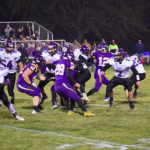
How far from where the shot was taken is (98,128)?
22.9 ft

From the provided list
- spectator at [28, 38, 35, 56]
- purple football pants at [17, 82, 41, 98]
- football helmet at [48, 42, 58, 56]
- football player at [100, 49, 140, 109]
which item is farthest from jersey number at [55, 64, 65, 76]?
spectator at [28, 38, 35, 56]

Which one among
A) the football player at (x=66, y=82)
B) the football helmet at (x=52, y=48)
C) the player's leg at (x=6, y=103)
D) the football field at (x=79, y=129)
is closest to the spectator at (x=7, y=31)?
the football field at (x=79, y=129)

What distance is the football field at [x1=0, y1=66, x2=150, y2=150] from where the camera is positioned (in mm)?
5879

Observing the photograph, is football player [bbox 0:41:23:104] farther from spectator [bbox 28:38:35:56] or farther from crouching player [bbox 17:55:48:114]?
spectator [bbox 28:38:35:56]

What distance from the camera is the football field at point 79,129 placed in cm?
588

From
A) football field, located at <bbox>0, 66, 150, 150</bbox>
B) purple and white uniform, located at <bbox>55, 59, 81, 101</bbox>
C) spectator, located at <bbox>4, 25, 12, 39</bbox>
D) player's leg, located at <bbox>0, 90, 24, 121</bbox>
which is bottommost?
football field, located at <bbox>0, 66, 150, 150</bbox>

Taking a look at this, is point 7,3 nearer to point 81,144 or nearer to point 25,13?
point 25,13

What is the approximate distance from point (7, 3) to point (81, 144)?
23.3 meters

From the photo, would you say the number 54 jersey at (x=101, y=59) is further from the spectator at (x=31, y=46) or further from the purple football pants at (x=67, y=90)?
the spectator at (x=31, y=46)

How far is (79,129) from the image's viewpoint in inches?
273

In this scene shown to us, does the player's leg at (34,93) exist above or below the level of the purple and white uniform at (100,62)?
below

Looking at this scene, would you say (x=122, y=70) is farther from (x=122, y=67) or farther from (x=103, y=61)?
(x=103, y=61)

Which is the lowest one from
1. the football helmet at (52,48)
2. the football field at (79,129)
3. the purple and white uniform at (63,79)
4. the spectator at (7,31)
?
the football field at (79,129)

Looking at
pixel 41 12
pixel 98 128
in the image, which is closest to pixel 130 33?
pixel 41 12
